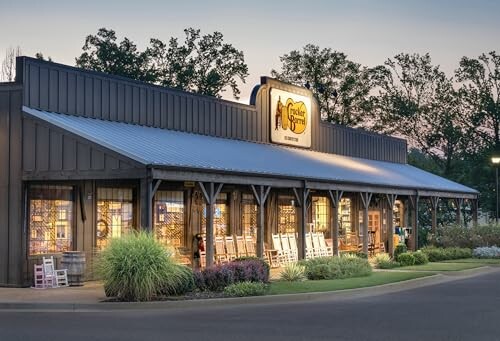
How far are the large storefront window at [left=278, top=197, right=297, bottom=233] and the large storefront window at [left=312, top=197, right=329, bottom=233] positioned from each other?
1.45m

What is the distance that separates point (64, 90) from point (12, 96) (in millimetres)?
1594

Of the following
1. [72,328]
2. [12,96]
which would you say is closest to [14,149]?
[12,96]

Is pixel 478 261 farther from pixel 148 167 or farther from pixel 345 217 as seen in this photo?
pixel 148 167

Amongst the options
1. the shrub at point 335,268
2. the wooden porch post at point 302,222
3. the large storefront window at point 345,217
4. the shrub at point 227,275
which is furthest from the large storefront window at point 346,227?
the shrub at point 227,275

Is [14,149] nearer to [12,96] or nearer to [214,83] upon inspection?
[12,96]

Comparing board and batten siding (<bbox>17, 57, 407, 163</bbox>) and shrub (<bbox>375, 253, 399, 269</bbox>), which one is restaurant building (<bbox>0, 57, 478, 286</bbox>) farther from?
shrub (<bbox>375, 253, 399, 269</bbox>)

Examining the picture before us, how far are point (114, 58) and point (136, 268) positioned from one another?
42553 mm

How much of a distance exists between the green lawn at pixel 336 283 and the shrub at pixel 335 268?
39 centimetres

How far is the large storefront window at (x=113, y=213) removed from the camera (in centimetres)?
2308

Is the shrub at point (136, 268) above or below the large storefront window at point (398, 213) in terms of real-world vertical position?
below

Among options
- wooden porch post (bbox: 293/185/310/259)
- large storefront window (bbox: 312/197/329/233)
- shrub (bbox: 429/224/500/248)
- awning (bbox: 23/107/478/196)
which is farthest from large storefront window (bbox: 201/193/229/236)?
shrub (bbox: 429/224/500/248)

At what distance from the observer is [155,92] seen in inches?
1032

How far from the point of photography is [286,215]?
32.0m

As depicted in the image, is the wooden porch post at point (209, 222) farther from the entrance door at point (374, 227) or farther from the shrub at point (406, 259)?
the entrance door at point (374, 227)
